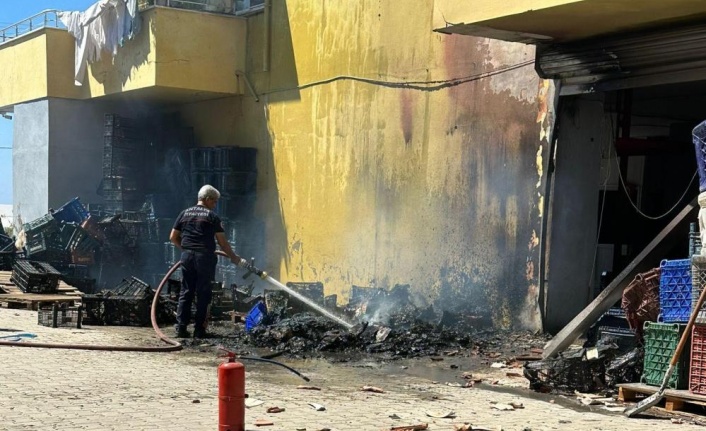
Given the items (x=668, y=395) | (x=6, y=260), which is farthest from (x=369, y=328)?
(x=6, y=260)

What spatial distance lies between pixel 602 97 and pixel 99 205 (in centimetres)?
1290

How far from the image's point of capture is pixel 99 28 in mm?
20469

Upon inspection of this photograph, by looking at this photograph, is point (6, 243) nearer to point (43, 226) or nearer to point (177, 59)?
point (43, 226)

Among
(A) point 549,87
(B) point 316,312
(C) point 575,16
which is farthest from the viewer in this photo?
(B) point 316,312

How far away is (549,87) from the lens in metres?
12.3

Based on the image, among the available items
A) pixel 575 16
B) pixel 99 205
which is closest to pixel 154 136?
pixel 99 205

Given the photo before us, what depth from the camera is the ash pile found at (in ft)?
37.4

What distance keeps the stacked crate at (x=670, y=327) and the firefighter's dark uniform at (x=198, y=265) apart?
5.88 meters

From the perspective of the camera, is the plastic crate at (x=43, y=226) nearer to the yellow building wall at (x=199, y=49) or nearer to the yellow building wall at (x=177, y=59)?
the yellow building wall at (x=177, y=59)

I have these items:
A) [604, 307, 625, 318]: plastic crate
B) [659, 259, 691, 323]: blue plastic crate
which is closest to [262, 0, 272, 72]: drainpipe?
[604, 307, 625, 318]: plastic crate

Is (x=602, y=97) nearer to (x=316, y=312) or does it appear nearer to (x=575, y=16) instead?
(x=575, y=16)

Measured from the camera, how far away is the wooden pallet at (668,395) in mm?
7873

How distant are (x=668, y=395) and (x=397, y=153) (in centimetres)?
788

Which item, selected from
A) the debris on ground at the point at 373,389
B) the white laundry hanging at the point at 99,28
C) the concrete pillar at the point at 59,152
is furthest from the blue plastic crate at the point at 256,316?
the concrete pillar at the point at 59,152
